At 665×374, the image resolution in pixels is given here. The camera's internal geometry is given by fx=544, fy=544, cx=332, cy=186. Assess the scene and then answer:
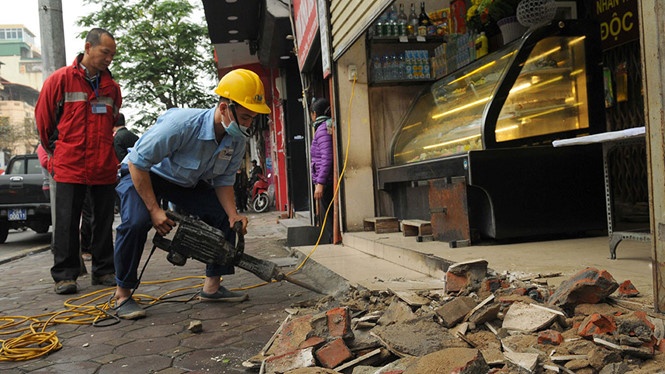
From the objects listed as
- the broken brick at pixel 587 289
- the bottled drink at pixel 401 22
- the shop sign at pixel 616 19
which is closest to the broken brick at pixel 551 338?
the broken brick at pixel 587 289

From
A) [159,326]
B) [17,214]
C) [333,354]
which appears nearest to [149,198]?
[159,326]

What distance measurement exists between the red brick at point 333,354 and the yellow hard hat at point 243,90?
1.65 m

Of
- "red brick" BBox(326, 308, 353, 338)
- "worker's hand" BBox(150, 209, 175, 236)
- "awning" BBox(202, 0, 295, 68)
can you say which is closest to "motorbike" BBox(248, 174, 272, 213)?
"awning" BBox(202, 0, 295, 68)

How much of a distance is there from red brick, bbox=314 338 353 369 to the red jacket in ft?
10.5

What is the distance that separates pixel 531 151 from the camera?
439cm

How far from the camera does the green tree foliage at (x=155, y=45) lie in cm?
2255

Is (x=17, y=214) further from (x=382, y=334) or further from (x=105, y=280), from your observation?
(x=382, y=334)

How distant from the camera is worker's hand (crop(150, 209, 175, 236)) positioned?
139 inches

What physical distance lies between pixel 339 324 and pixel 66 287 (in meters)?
3.09

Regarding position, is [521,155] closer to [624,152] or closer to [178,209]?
[624,152]

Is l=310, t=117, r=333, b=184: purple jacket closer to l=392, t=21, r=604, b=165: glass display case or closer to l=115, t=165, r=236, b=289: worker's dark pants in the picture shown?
l=392, t=21, r=604, b=165: glass display case

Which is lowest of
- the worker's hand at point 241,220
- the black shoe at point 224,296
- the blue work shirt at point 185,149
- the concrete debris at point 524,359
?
the black shoe at point 224,296

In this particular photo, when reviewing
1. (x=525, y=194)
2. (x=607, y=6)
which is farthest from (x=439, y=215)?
(x=607, y=6)

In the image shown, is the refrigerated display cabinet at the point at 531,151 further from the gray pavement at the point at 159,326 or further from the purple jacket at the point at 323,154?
the purple jacket at the point at 323,154
